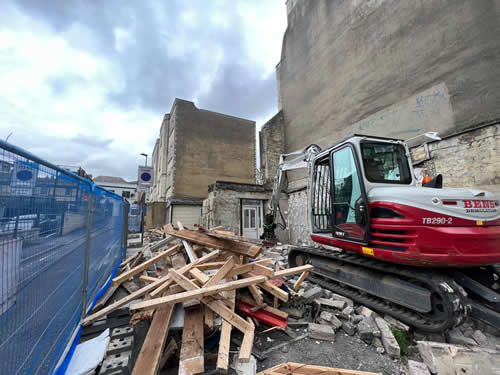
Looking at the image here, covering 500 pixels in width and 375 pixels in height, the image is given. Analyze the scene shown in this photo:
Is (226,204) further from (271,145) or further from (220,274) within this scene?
(220,274)

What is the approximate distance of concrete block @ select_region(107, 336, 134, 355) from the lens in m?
2.14

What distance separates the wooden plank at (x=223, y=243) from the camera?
10.1 feet

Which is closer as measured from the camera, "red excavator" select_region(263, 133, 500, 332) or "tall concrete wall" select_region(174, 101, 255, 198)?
"red excavator" select_region(263, 133, 500, 332)

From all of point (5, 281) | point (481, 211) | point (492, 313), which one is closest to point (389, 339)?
point (492, 313)

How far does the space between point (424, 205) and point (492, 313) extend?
150 centimetres

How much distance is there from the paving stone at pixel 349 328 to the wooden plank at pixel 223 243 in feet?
5.48

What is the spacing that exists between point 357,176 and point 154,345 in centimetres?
382

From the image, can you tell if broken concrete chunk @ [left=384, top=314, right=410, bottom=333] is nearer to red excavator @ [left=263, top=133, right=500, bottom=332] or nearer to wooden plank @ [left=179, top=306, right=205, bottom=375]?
red excavator @ [left=263, top=133, right=500, bottom=332]

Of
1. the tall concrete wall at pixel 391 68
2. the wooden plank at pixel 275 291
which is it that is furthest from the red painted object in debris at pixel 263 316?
the tall concrete wall at pixel 391 68

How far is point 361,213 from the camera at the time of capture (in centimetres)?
357

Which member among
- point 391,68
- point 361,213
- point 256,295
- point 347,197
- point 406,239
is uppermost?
point 391,68

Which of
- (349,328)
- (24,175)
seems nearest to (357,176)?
(349,328)

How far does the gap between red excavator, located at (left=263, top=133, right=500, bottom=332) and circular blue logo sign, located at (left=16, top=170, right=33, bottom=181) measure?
13.6 feet

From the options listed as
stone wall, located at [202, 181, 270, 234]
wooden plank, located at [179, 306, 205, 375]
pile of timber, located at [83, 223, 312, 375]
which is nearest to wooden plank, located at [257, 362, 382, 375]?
pile of timber, located at [83, 223, 312, 375]
